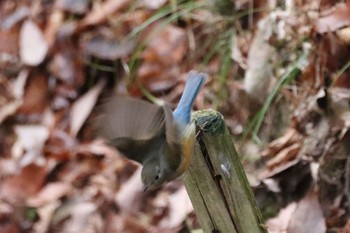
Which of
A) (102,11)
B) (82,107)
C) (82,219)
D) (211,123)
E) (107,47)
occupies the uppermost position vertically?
(211,123)

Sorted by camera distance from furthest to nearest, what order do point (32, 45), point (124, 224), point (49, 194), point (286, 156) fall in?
point (32, 45)
point (49, 194)
point (124, 224)
point (286, 156)

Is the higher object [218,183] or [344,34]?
[218,183]

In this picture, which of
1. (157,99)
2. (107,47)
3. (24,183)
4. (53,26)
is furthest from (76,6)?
(24,183)

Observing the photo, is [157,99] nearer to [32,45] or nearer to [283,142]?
[283,142]

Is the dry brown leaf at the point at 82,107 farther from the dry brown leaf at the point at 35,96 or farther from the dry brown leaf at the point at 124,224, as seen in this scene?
the dry brown leaf at the point at 124,224

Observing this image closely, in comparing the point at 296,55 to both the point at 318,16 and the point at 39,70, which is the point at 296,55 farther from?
the point at 39,70

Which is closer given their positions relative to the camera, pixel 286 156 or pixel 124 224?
pixel 286 156

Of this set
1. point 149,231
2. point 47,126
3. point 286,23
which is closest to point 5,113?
point 47,126
